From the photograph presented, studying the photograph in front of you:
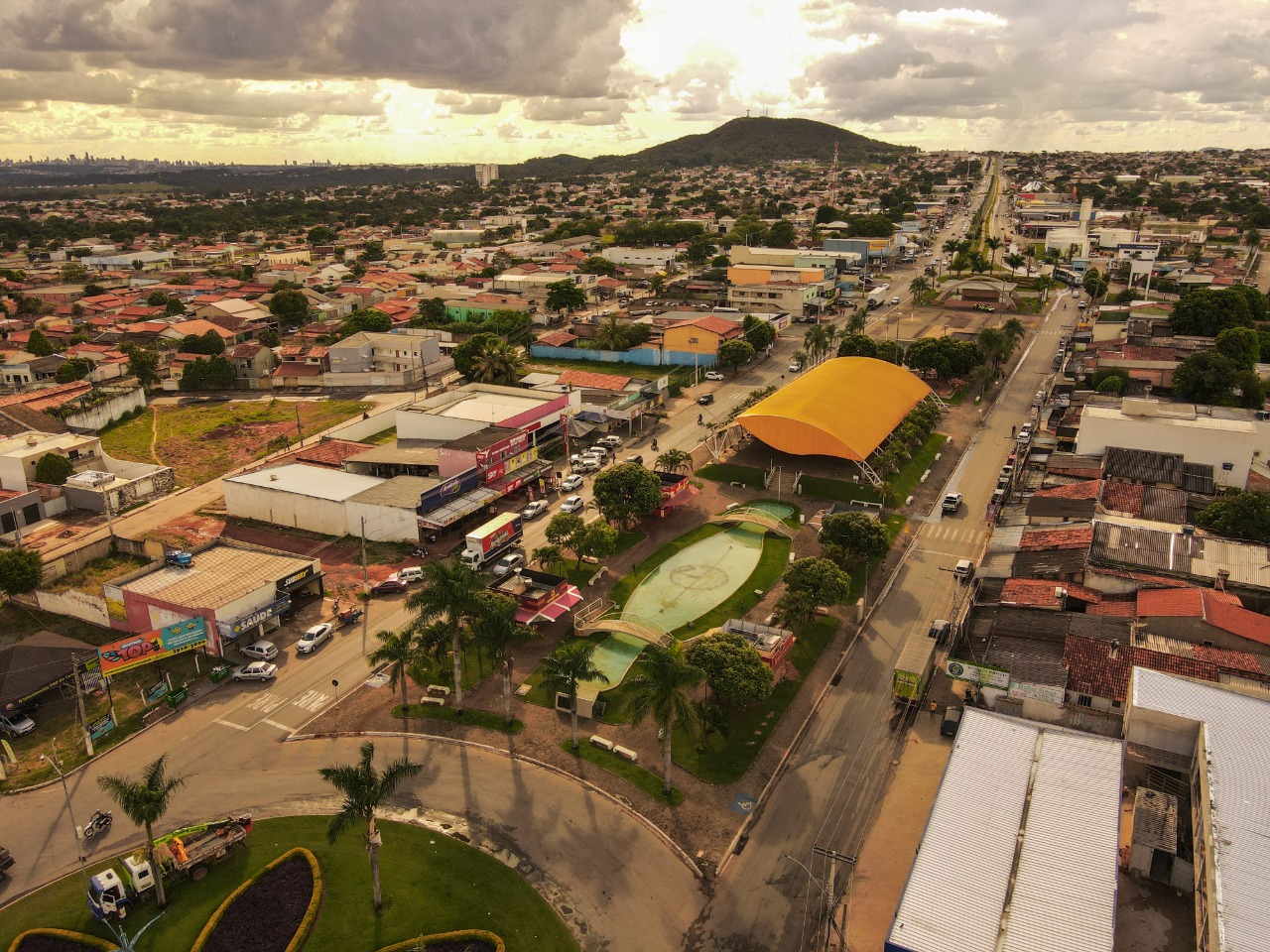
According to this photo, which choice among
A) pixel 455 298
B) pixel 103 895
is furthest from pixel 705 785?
pixel 455 298

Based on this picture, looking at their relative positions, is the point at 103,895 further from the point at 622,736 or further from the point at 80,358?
the point at 80,358

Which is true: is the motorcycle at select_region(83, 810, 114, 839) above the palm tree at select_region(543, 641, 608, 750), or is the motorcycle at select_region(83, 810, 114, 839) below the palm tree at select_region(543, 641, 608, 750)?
below

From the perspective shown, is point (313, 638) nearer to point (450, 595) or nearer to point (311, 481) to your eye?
point (450, 595)

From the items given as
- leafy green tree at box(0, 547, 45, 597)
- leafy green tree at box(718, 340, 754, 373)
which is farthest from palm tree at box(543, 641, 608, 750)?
leafy green tree at box(718, 340, 754, 373)

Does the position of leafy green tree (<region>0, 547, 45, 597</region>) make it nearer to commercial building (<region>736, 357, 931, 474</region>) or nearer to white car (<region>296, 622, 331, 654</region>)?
white car (<region>296, 622, 331, 654</region>)

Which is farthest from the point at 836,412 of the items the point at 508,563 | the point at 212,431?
the point at 212,431

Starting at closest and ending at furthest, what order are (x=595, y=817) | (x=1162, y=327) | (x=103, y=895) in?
(x=103, y=895) < (x=595, y=817) < (x=1162, y=327)
